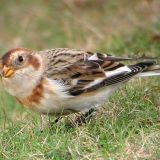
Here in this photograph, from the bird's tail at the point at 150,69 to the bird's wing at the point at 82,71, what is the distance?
0.03m

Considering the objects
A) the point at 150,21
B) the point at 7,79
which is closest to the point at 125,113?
the point at 7,79

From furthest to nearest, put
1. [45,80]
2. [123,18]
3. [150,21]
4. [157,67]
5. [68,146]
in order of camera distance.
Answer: [123,18], [150,21], [157,67], [45,80], [68,146]

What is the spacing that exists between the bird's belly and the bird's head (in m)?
0.20

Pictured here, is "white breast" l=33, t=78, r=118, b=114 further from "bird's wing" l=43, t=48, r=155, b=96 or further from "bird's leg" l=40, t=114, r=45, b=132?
"bird's leg" l=40, t=114, r=45, b=132

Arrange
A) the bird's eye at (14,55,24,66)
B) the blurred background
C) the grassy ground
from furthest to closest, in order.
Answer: the blurred background → the bird's eye at (14,55,24,66) → the grassy ground

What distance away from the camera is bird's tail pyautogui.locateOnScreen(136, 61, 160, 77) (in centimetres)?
654

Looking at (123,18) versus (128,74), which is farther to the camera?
(123,18)

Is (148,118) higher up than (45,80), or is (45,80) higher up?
(45,80)

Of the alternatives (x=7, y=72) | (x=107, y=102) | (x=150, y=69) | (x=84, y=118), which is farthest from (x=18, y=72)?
(x=150, y=69)

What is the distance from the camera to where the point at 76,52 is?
21.2 ft

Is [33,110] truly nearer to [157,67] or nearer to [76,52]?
[76,52]

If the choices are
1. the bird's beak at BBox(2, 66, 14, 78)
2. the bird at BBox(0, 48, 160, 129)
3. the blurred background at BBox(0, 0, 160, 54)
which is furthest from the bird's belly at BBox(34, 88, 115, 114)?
the blurred background at BBox(0, 0, 160, 54)

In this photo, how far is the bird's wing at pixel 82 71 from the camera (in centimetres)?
620

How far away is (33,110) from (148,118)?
3.38 ft
